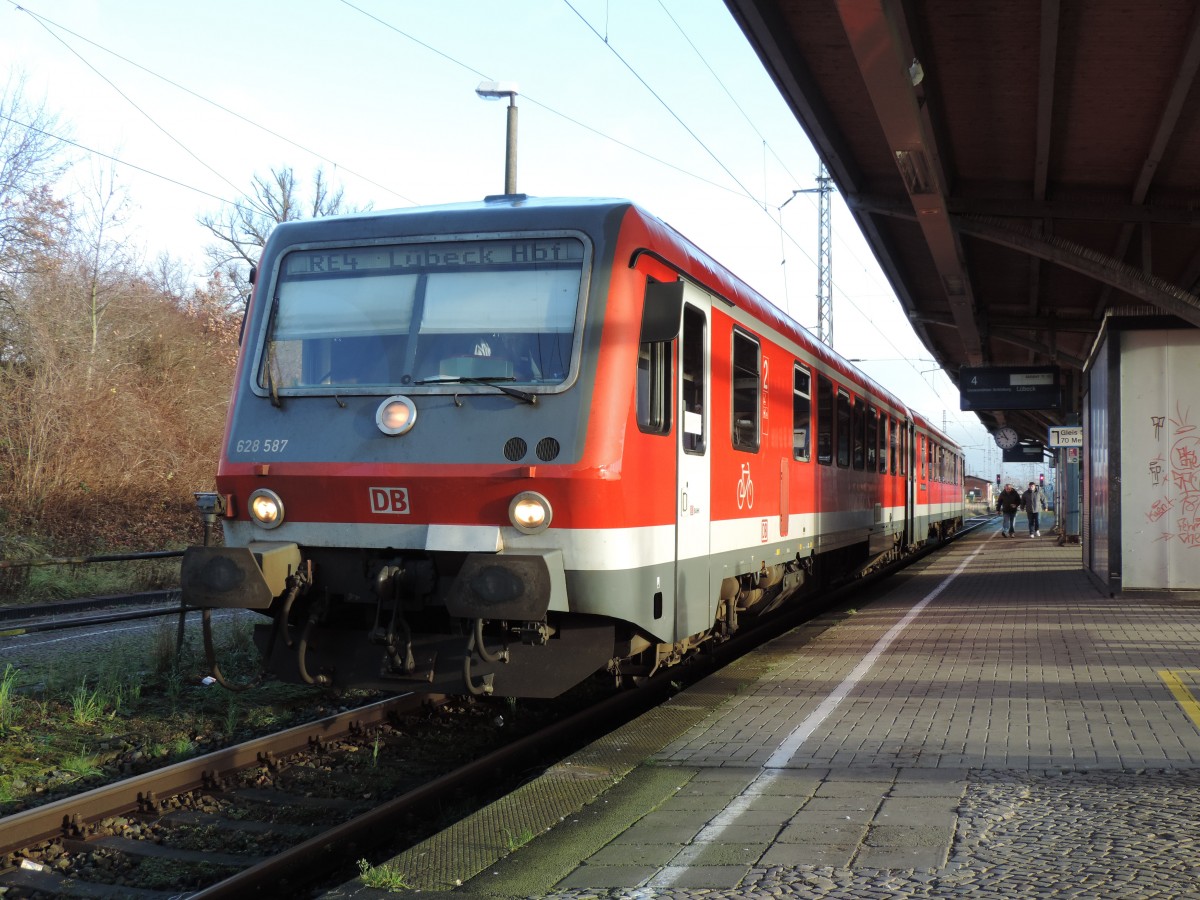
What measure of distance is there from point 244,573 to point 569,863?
272 cm

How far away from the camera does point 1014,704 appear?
7445mm

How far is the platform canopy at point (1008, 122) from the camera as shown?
31.3ft

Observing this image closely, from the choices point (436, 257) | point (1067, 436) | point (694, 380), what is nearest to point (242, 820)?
point (436, 257)

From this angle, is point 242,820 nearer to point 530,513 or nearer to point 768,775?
point 530,513

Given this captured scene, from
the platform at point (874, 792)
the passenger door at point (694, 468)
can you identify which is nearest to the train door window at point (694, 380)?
the passenger door at point (694, 468)

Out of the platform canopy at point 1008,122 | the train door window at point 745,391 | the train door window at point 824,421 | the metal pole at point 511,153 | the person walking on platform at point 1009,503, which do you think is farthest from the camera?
the person walking on platform at point 1009,503

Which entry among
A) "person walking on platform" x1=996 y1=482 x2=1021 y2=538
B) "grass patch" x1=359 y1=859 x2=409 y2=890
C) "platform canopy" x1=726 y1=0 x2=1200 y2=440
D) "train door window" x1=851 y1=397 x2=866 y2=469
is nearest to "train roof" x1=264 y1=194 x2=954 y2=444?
"platform canopy" x1=726 y1=0 x2=1200 y2=440

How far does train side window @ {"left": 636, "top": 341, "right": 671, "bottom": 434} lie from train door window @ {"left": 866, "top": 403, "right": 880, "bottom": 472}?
29.7ft

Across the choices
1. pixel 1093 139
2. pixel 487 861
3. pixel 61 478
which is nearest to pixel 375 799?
pixel 487 861

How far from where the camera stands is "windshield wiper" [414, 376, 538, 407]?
6332 mm

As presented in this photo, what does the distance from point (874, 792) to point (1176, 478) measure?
10558 millimetres

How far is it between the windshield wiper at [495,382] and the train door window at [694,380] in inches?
52.7

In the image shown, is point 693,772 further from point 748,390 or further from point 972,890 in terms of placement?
point 748,390

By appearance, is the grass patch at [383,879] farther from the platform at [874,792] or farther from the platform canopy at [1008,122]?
the platform canopy at [1008,122]
